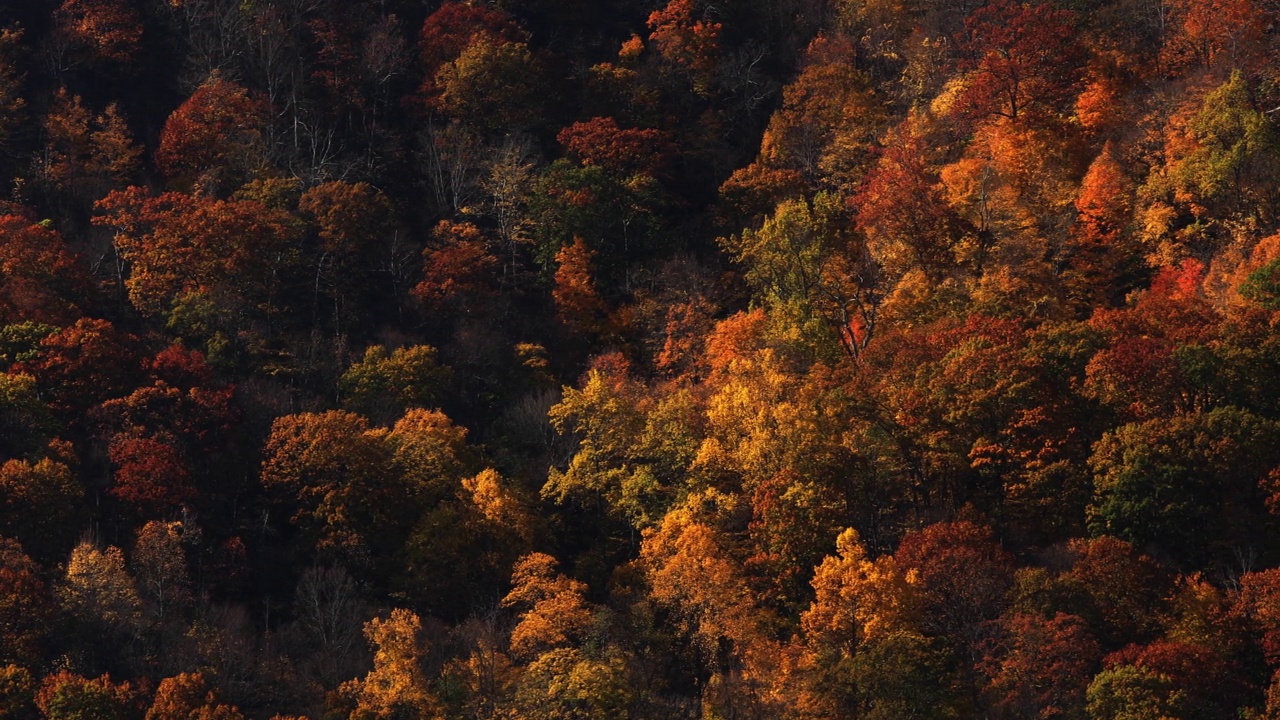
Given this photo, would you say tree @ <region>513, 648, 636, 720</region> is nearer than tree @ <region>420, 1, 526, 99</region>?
Yes

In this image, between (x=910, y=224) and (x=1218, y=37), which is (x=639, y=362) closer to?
(x=910, y=224)

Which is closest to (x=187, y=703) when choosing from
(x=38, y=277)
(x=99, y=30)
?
(x=38, y=277)

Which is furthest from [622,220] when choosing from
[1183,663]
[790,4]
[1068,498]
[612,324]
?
[1183,663]

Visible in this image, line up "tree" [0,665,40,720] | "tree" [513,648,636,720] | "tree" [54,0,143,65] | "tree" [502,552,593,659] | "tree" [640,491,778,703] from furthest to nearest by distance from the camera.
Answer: "tree" [54,0,143,65] < "tree" [502,552,593,659] < "tree" [640,491,778,703] < "tree" [513,648,636,720] < "tree" [0,665,40,720]

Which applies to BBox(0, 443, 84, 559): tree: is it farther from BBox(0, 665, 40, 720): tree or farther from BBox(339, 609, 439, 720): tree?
BBox(339, 609, 439, 720): tree

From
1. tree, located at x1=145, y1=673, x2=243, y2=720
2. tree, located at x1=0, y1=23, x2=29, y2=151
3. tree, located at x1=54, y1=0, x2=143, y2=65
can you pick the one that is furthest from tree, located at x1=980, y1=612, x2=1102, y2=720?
tree, located at x1=54, y1=0, x2=143, y2=65

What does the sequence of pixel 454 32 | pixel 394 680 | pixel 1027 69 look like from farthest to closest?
pixel 454 32 < pixel 1027 69 < pixel 394 680

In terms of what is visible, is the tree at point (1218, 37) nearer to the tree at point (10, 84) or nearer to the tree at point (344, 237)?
the tree at point (344, 237)

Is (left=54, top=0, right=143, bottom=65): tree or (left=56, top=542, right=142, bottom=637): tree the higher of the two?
(left=54, top=0, right=143, bottom=65): tree
